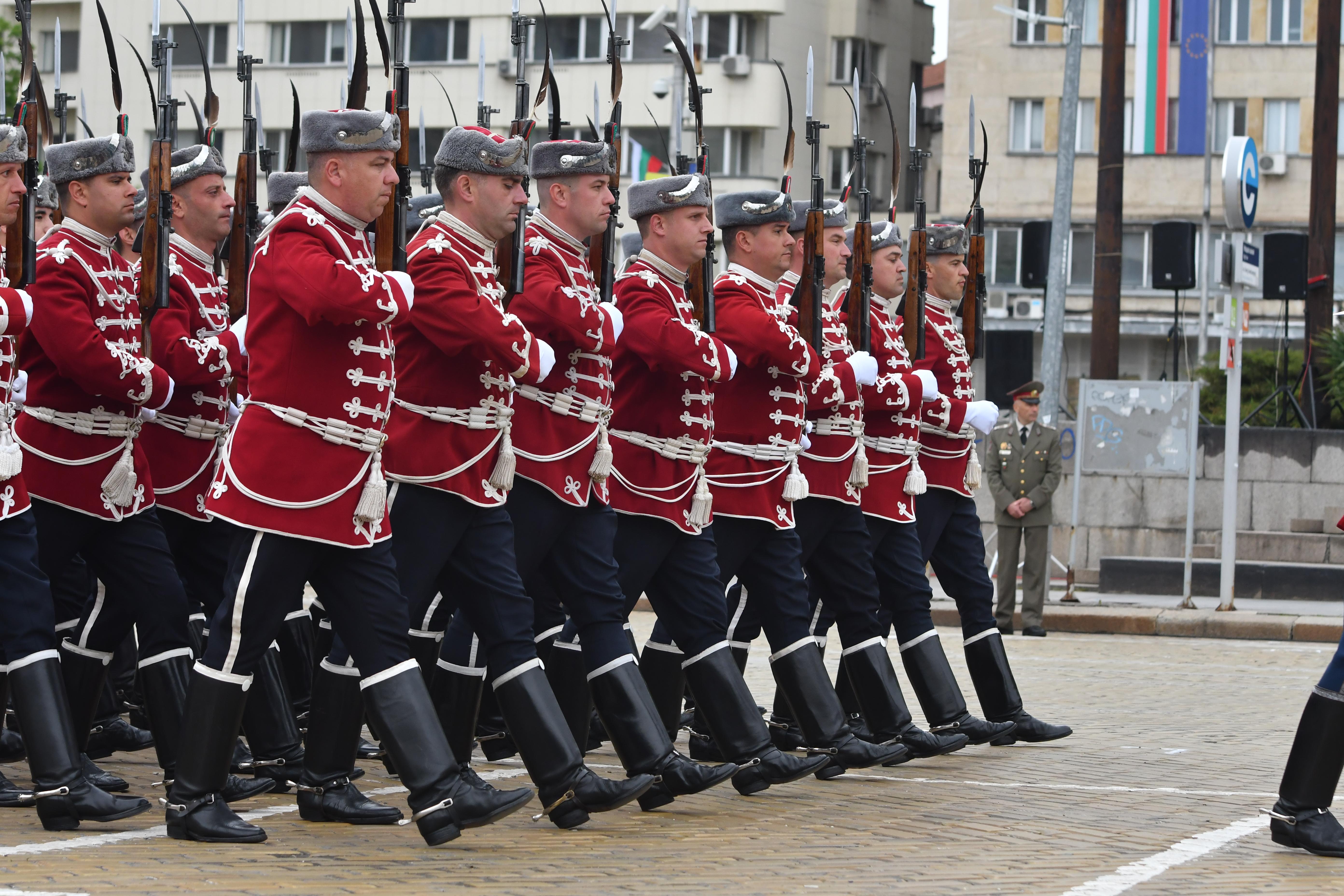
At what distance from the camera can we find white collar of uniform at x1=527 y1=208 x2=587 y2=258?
7469mm

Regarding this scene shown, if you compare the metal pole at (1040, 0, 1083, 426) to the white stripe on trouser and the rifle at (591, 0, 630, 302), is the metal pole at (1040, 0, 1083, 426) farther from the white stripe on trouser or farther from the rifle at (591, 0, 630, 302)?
the white stripe on trouser

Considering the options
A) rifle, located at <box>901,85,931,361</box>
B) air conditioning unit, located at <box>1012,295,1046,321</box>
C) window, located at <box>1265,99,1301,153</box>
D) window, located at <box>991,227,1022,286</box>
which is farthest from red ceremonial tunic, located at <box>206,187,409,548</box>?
window, located at <box>1265,99,1301,153</box>

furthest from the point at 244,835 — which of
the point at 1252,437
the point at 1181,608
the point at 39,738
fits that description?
the point at 1252,437

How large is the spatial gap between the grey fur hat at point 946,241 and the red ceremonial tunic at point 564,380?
298cm

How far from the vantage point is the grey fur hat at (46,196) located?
9578 millimetres

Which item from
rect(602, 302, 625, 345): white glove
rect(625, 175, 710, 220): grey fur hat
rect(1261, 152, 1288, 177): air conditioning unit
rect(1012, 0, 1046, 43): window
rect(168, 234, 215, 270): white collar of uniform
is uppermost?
rect(1012, 0, 1046, 43): window

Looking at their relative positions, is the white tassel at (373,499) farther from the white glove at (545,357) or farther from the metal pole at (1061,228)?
the metal pole at (1061,228)

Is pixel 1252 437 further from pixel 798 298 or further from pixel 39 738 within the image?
pixel 39 738

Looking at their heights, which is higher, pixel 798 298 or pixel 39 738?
pixel 798 298

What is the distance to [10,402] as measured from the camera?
21.9 ft

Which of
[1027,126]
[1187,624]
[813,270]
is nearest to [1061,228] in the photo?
[1187,624]

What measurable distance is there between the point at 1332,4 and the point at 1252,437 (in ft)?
21.0

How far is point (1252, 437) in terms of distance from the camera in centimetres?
2212

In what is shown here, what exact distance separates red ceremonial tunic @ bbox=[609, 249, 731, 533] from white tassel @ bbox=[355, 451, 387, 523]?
1419 millimetres
